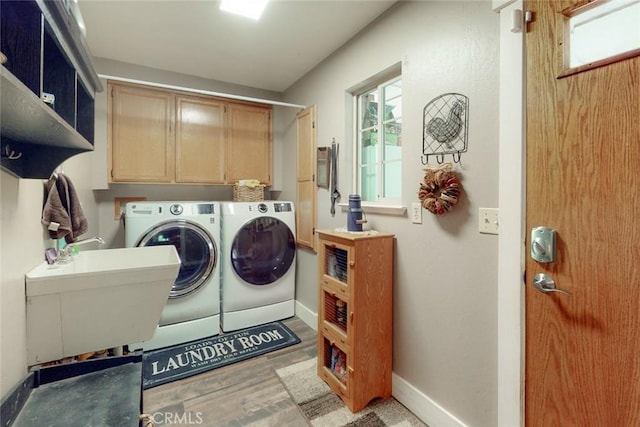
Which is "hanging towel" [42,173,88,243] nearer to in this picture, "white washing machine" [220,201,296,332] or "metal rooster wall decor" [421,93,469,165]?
"white washing machine" [220,201,296,332]

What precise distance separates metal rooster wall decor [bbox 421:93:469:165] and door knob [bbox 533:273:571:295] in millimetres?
635

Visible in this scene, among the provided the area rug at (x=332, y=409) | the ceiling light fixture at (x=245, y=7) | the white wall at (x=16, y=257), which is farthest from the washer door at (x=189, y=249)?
the ceiling light fixture at (x=245, y=7)

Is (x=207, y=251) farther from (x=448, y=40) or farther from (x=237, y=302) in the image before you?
(x=448, y=40)

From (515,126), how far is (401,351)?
1405mm

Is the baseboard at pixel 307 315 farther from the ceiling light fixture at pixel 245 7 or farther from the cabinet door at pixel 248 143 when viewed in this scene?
the ceiling light fixture at pixel 245 7

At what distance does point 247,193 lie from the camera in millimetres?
3031

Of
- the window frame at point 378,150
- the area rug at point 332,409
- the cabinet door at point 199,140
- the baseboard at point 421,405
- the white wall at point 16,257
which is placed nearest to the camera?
the white wall at point 16,257

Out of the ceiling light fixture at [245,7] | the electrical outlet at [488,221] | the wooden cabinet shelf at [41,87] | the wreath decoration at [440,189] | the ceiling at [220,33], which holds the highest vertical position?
the ceiling at [220,33]

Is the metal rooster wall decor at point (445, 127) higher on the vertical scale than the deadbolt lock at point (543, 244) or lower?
higher

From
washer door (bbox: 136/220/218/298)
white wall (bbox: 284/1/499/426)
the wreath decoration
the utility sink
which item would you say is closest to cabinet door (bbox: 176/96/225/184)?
washer door (bbox: 136/220/218/298)

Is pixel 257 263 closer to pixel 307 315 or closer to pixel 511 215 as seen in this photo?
pixel 307 315

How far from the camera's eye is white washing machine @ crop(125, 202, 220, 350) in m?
2.41

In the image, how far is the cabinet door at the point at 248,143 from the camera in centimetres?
314

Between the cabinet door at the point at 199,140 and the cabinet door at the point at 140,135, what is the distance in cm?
9
